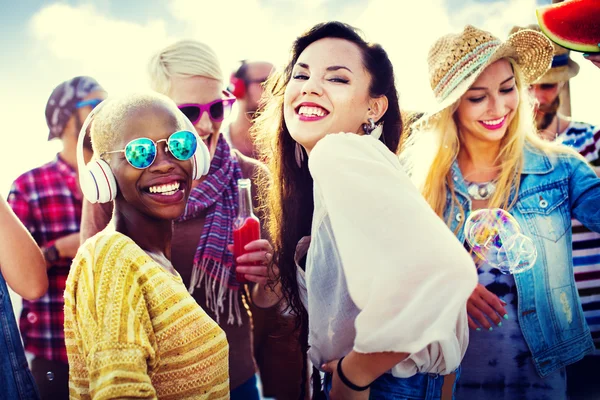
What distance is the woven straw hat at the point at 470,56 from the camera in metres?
3.02

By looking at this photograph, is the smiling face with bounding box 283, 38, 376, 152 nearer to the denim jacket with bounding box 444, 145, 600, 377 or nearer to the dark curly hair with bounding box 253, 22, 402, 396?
the dark curly hair with bounding box 253, 22, 402, 396

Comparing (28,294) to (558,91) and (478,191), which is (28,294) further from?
(558,91)

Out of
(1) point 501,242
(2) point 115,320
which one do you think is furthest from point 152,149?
(1) point 501,242

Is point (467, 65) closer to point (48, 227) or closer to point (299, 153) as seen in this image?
point (299, 153)

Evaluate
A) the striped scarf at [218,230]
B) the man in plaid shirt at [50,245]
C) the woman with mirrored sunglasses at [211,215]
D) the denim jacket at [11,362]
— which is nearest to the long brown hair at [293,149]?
the woman with mirrored sunglasses at [211,215]

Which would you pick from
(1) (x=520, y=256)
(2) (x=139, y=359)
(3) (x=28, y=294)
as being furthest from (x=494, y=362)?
(3) (x=28, y=294)

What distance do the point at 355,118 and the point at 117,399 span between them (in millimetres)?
1604

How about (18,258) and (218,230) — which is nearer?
(18,258)

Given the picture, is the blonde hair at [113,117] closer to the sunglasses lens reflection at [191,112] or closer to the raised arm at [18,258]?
the raised arm at [18,258]

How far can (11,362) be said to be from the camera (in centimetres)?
243

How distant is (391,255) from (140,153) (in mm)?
1068

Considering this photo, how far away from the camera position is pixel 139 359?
170cm

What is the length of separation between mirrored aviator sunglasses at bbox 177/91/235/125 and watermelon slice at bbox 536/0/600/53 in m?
2.10

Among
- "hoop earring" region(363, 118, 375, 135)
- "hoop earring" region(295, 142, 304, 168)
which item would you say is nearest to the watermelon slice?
"hoop earring" region(363, 118, 375, 135)
